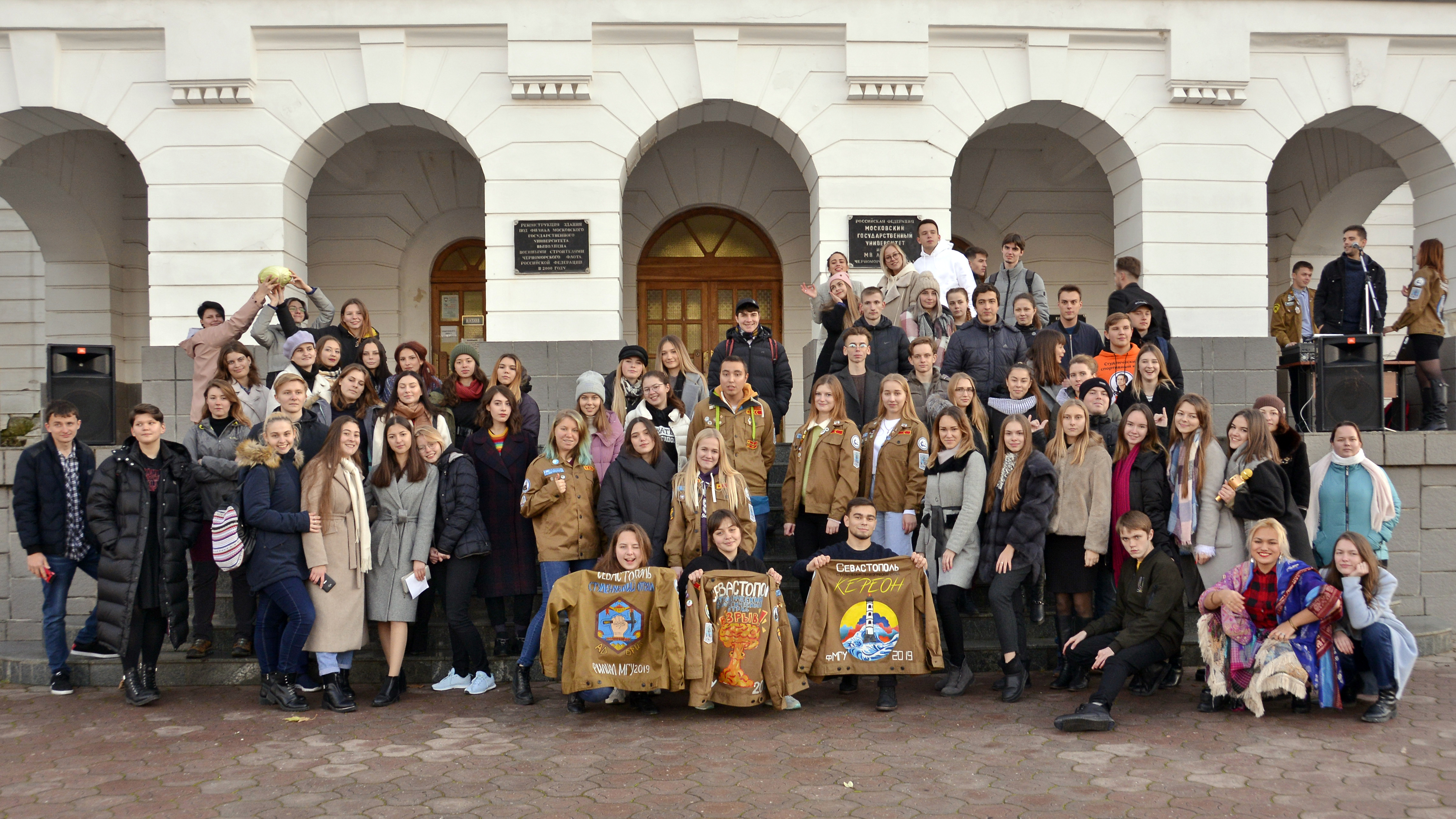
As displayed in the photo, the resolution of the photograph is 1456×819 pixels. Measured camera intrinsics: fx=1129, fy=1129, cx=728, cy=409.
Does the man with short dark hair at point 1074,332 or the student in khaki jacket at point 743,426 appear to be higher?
the man with short dark hair at point 1074,332

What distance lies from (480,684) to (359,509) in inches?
51.1

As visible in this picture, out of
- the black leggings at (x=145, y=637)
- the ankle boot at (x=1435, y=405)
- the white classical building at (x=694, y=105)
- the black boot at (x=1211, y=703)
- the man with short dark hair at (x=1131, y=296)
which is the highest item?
the white classical building at (x=694, y=105)

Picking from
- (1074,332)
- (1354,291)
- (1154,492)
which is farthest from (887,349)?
(1354,291)

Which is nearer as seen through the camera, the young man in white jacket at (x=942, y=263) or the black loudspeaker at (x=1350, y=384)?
the black loudspeaker at (x=1350, y=384)

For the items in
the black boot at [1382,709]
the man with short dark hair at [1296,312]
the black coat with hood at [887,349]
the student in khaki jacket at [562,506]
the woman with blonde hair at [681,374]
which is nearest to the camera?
the black boot at [1382,709]

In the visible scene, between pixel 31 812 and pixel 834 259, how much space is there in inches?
253

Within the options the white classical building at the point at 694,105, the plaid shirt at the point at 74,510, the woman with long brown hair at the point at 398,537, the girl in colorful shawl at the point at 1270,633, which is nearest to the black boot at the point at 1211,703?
the girl in colorful shawl at the point at 1270,633

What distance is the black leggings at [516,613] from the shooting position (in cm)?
736

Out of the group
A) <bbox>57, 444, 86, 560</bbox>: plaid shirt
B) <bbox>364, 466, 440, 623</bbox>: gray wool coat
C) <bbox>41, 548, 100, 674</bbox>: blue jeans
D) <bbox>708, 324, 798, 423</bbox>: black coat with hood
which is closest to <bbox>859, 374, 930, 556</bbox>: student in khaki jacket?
<bbox>708, 324, 798, 423</bbox>: black coat with hood

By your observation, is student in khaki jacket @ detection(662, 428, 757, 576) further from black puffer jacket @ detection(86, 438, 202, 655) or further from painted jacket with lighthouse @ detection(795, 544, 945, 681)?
black puffer jacket @ detection(86, 438, 202, 655)

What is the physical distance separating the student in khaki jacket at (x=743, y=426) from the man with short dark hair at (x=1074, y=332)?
2.56m

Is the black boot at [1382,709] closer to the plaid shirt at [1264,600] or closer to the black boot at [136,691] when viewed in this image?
the plaid shirt at [1264,600]

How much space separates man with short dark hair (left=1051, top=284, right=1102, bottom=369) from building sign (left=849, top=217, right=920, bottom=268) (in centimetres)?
241

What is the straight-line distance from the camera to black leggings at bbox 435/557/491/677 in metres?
6.93
